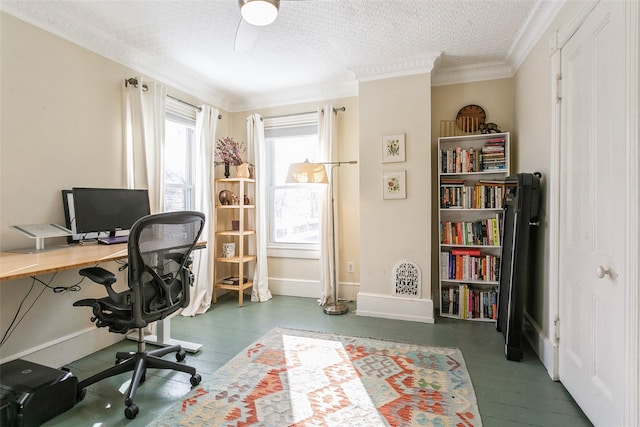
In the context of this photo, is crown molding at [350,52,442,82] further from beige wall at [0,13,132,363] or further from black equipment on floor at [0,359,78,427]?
black equipment on floor at [0,359,78,427]

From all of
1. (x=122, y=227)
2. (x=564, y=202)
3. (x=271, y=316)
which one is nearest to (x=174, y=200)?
(x=122, y=227)

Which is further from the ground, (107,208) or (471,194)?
(471,194)

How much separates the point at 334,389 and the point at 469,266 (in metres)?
1.87

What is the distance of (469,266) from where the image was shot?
3.05 m

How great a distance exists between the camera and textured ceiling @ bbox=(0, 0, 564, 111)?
2.20m

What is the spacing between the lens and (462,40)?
8.80 ft

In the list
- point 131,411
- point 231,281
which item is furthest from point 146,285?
point 231,281

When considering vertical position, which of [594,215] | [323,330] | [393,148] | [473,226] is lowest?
[323,330]

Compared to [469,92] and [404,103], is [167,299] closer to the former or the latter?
[404,103]

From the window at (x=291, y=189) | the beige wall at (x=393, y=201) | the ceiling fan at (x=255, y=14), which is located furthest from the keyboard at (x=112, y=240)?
the beige wall at (x=393, y=201)

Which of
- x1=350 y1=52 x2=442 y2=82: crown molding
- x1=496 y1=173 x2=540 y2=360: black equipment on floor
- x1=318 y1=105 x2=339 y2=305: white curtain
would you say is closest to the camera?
x1=496 y1=173 x2=540 y2=360: black equipment on floor

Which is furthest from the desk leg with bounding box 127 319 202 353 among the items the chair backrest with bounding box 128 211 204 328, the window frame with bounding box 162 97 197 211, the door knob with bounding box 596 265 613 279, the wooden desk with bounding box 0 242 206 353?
the door knob with bounding box 596 265 613 279

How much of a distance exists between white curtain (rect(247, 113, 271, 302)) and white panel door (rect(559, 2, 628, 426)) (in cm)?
291

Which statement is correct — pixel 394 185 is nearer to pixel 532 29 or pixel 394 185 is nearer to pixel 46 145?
pixel 532 29
